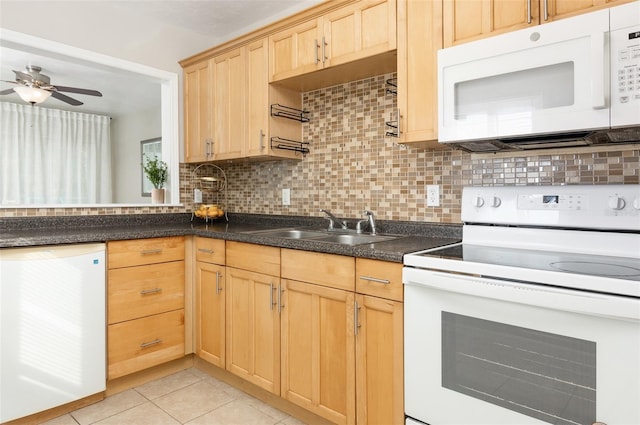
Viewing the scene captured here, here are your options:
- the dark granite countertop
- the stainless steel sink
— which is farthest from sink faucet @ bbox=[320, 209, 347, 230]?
the dark granite countertop

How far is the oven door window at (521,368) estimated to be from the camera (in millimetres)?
1126

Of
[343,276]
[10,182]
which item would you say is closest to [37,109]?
[10,182]

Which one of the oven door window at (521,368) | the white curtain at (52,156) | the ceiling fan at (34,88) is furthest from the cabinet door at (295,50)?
the white curtain at (52,156)

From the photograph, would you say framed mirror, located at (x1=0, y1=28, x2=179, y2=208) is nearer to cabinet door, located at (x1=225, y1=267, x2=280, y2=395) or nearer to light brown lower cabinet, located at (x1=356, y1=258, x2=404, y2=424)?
cabinet door, located at (x1=225, y1=267, x2=280, y2=395)

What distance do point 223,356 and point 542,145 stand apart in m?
1.98

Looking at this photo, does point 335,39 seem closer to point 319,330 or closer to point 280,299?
→ point 280,299

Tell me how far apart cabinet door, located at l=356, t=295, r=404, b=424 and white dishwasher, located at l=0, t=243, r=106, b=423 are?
4.74 ft

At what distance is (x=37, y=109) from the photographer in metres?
5.80

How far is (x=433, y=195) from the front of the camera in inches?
81.5

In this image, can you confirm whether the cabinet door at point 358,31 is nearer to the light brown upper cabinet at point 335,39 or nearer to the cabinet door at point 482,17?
the light brown upper cabinet at point 335,39

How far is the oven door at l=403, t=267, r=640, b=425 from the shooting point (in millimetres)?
1061

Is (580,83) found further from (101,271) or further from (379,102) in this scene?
(101,271)

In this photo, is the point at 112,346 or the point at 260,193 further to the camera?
the point at 260,193

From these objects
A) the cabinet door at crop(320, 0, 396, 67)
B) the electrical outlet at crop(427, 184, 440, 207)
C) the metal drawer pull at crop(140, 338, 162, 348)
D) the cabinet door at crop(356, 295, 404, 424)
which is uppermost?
the cabinet door at crop(320, 0, 396, 67)
